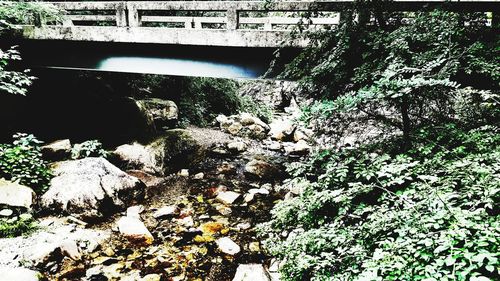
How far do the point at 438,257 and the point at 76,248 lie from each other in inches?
237

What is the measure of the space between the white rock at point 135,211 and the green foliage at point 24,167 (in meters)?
1.99

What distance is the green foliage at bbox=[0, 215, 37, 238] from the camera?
6.12 meters

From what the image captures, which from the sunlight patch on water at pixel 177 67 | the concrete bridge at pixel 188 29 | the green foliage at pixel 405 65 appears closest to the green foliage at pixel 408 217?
the green foliage at pixel 405 65

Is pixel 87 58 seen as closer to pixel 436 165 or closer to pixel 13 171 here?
pixel 13 171

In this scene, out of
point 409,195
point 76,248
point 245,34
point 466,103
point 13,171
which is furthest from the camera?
point 13,171

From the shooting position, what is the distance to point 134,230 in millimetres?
6797

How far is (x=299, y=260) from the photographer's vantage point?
3.10 metres

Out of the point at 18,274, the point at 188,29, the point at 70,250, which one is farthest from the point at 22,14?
the point at 18,274

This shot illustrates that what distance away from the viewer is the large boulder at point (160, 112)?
13.2 meters

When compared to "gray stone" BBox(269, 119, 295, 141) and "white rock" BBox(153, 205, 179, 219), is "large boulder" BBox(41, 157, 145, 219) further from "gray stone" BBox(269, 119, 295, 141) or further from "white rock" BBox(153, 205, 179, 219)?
"gray stone" BBox(269, 119, 295, 141)

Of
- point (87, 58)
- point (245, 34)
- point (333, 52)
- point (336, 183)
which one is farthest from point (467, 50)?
point (87, 58)

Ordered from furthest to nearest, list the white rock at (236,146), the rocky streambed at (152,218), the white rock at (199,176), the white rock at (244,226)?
the white rock at (236,146) → the white rock at (199,176) → the white rock at (244,226) → the rocky streambed at (152,218)

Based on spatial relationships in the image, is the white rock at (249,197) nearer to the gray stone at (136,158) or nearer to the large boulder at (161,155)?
the large boulder at (161,155)

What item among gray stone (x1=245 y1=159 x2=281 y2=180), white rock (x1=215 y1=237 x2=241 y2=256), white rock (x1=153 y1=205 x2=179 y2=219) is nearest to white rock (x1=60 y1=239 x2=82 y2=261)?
white rock (x1=153 y1=205 x2=179 y2=219)
